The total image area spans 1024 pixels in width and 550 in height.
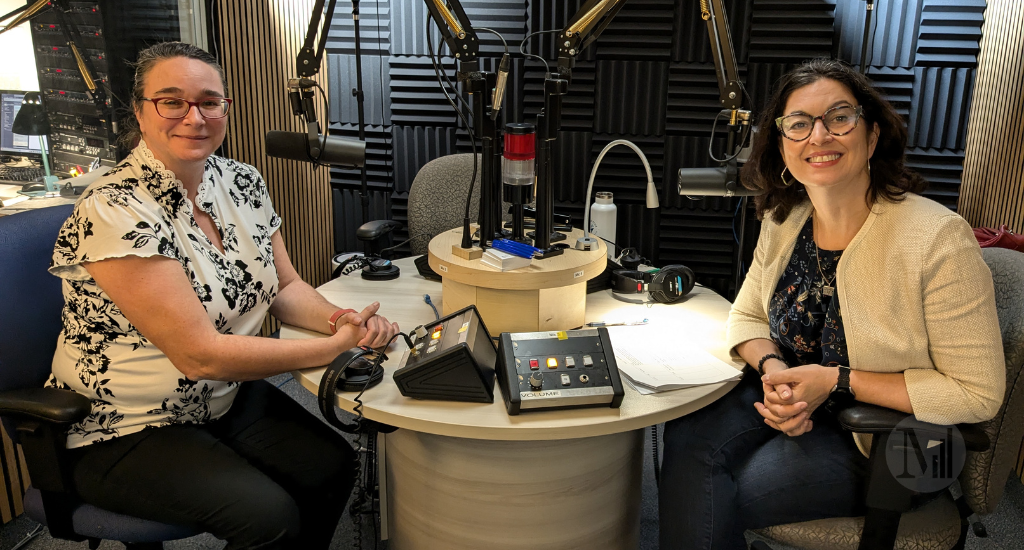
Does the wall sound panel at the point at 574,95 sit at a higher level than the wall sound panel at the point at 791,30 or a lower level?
lower

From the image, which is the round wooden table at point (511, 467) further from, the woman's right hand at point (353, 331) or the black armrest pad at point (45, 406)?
the black armrest pad at point (45, 406)

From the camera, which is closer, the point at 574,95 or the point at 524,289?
the point at 524,289

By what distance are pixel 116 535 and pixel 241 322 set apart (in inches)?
23.9

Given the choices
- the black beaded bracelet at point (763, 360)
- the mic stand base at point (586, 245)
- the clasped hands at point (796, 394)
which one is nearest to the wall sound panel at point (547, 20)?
the mic stand base at point (586, 245)

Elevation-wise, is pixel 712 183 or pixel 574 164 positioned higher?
pixel 712 183

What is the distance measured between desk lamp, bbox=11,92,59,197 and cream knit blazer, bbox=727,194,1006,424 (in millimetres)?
2730

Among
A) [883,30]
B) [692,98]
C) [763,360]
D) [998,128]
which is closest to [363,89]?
[692,98]

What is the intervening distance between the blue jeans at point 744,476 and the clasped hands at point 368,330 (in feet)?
2.66

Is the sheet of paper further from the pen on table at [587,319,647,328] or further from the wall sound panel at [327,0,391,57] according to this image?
the wall sound panel at [327,0,391,57]

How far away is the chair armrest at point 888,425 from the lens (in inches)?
61.3

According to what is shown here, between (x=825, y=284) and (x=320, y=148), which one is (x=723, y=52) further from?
(x=320, y=148)

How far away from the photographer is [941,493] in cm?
168

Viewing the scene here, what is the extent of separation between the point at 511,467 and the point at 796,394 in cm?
72

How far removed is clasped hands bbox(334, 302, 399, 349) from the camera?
1.94 metres
